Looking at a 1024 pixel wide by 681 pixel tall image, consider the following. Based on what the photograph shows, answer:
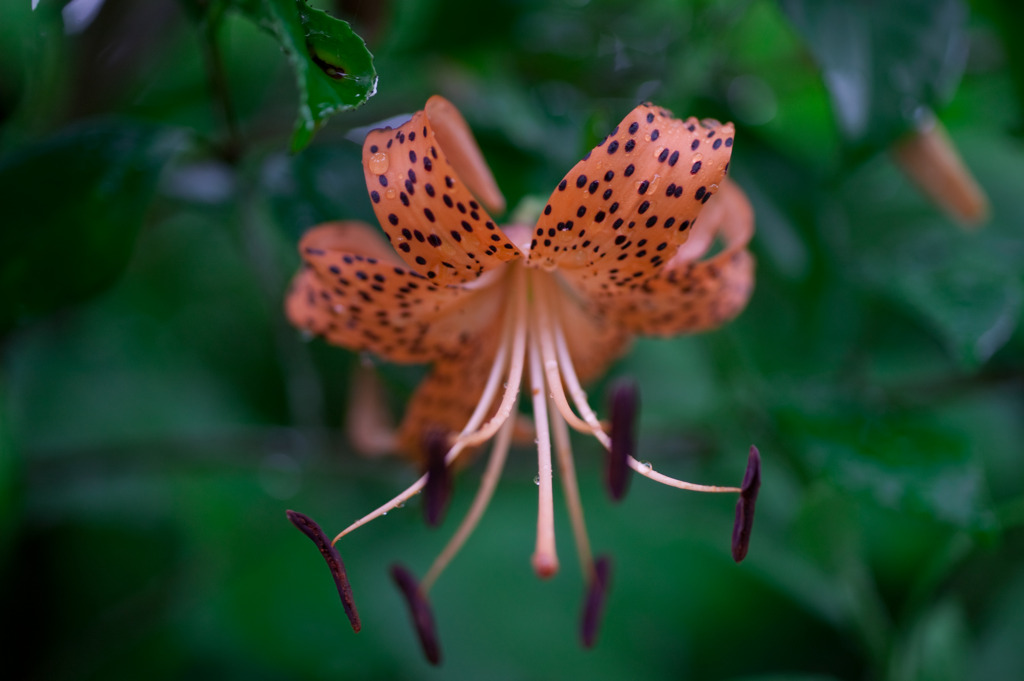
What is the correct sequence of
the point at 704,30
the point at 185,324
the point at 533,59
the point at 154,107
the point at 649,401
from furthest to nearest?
the point at 185,324, the point at 649,401, the point at 533,59, the point at 154,107, the point at 704,30

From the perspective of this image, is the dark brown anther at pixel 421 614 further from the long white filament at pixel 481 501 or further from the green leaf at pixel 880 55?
the green leaf at pixel 880 55

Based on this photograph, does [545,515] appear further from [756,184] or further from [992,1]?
[992,1]

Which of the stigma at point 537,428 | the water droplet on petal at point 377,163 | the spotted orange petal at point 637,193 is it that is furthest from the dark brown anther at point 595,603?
the water droplet on petal at point 377,163

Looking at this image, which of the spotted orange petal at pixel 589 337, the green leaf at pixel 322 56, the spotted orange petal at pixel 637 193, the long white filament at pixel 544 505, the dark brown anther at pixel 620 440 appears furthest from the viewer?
the spotted orange petal at pixel 589 337

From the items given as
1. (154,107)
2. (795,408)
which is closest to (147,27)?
(154,107)

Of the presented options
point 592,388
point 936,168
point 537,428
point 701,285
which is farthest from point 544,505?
point 936,168

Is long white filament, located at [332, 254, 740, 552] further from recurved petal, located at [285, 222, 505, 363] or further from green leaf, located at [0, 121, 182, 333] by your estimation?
green leaf, located at [0, 121, 182, 333]
